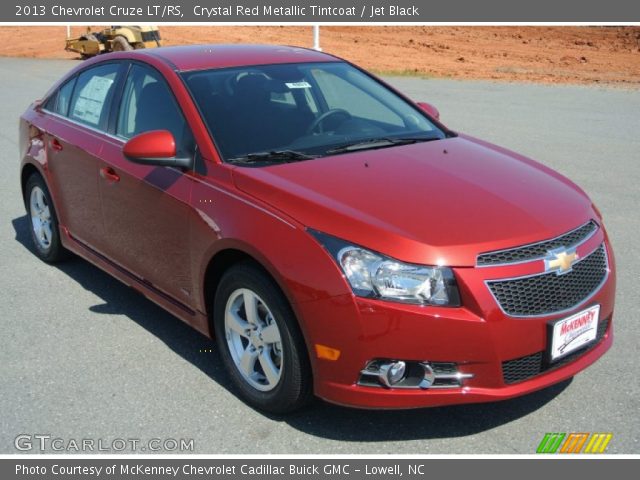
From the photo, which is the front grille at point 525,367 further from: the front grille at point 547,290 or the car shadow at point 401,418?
the car shadow at point 401,418

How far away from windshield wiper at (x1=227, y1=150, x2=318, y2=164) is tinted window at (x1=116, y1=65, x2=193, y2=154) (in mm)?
331

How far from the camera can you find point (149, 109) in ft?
16.3

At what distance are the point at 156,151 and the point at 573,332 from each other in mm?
2305

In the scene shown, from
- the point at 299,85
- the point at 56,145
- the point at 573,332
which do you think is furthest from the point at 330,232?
the point at 56,145

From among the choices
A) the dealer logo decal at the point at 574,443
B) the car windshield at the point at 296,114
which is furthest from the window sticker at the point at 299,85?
the dealer logo decal at the point at 574,443

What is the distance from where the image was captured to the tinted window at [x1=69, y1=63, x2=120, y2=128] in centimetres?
546

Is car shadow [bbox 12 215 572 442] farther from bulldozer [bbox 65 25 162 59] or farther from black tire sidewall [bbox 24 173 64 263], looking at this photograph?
bulldozer [bbox 65 25 162 59]

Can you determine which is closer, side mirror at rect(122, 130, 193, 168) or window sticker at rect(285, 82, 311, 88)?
side mirror at rect(122, 130, 193, 168)

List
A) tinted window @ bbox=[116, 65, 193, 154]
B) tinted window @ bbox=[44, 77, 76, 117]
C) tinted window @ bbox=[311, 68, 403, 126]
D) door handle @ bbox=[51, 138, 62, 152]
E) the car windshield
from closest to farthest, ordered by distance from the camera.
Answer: the car windshield < tinted window @ bbox=[116, 65, 193, 154] < tinted window @ bbox=[311, 68, 403, 126] < door handle @ bbox=[51, 138, 62, 152] < tinted window @ bbox=[44, 77, 76, 117]

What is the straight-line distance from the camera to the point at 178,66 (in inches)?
194

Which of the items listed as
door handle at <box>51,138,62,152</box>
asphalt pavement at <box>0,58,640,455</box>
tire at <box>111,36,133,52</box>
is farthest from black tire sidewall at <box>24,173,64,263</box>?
tire at <box>111,36,133,52</box>

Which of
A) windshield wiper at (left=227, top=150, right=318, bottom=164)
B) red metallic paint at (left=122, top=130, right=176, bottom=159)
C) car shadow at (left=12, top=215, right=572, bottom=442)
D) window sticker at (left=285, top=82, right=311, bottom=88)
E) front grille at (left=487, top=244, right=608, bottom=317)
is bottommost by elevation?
car shadow at (left=12, top=215, right=572, bottom=442)

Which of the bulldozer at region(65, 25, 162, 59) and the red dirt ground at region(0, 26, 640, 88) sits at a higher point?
the bulldozer at region(65, 25, 162, 59)

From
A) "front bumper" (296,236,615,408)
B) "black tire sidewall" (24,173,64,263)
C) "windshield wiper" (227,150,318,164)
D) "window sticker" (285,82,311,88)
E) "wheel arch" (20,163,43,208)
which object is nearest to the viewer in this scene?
"front bumper" (296,236,615,408)
